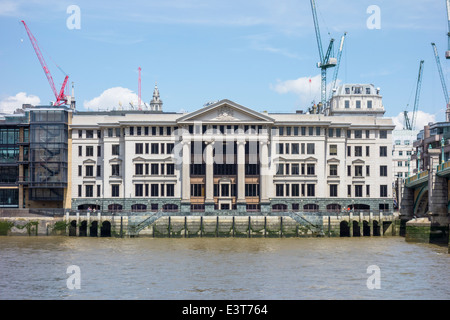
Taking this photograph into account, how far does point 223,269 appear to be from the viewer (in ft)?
202

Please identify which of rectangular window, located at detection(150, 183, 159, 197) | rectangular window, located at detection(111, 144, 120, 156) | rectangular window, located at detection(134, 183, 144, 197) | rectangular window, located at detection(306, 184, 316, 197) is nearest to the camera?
rectangular window, located at detection(150, 183, 159, 197)

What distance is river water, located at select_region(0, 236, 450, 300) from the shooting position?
50125 millimetres

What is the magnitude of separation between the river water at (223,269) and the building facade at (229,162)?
24.9 m

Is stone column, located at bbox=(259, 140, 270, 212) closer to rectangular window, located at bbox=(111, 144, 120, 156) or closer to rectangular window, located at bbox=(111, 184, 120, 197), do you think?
rectangular window, located at bbox=(111, 184, 120, 197)

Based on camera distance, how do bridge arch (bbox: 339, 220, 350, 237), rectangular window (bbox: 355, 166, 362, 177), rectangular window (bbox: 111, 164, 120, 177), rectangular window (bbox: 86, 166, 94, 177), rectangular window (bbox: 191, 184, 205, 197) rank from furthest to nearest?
rectangular window (bbox: 86, 166, 94, 177)
rectangular window (bbox: 355, 166, 362, 177)
rectangular window (bbox: 111, 164, 120, 177)
rectangular window (bbox: 191, 184, 205, 197)
bridge arch (bbox: 339, 220, 350, 237)

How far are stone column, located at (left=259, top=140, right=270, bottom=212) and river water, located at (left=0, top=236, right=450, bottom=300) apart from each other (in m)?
23.6

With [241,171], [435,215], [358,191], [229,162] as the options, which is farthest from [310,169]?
[435,215]

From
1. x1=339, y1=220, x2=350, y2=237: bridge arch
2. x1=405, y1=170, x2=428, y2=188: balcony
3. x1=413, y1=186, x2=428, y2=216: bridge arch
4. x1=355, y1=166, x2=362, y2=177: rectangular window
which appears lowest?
x1=339, y1=220, x2=350, y2=237: bridge arch

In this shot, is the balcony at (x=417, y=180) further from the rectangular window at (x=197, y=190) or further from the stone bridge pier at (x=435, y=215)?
the rectangular window at (x=197, y=190)

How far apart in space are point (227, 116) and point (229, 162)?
720 cm

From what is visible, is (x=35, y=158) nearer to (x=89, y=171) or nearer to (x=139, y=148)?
(x=89, y=171)

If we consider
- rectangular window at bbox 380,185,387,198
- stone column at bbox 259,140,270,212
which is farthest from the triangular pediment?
rectangular window at bbox 380,185,387,198

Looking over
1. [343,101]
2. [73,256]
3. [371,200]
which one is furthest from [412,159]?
[73,256]

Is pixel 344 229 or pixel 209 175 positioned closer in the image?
pixel 344 229
